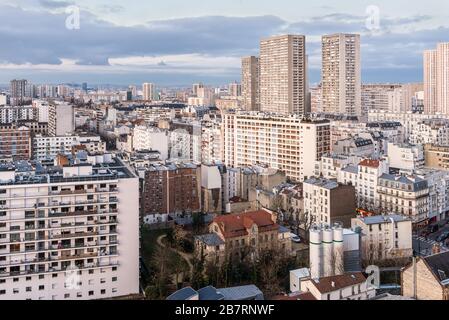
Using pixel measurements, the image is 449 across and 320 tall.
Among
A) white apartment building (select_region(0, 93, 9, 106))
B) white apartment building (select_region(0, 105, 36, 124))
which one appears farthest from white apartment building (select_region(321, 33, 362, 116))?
white apartment building (select_region(0, 93, 9, 106))

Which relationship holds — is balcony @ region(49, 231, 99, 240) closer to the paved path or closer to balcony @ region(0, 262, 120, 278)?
balcony @ region(0, 262, 120, 278)

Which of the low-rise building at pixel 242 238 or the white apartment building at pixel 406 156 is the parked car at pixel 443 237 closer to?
the low-rise building at pixel 242 238

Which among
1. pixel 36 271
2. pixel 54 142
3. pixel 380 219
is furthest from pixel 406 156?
pixel 54 142

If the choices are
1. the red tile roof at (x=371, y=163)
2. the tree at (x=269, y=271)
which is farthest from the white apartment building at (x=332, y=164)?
the tree at (x=269, y=271)

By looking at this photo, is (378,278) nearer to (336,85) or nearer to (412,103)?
(336,85)

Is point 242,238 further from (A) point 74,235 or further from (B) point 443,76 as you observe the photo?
(B) point 443,76

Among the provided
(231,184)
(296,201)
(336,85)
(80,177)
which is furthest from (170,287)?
(336,85)
